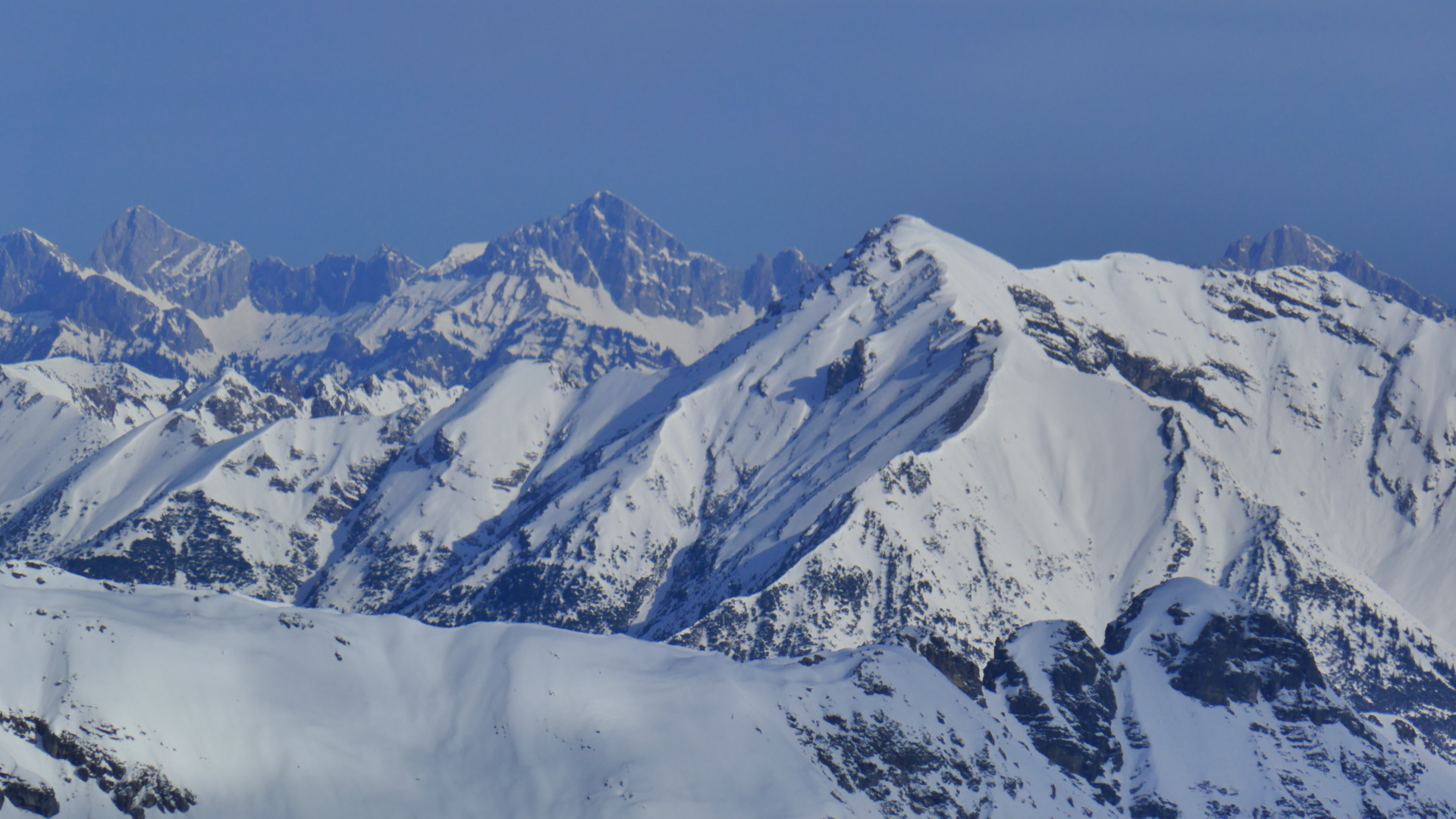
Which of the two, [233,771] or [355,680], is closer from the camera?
[233,771]

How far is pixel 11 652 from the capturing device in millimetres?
167500

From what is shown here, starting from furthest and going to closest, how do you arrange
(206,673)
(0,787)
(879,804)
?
1. (879,804)
2. (206,673)
3. (0,787)

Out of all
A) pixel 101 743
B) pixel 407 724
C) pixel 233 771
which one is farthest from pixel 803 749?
pixel 101 743

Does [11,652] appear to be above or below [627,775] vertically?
below

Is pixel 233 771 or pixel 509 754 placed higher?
pixel 509 754

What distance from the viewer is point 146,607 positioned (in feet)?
650

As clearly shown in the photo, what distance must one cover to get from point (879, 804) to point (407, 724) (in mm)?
57300

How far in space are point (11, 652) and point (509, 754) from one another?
56.0 meters

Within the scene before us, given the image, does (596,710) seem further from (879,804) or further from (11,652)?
(11,652)

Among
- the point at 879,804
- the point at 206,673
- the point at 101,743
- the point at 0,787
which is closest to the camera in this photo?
the point at 0,787

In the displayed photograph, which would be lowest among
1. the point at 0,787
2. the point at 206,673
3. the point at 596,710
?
the point at 0,787

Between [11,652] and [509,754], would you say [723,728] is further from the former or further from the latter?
[11,652]

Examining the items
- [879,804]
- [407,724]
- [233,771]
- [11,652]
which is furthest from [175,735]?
[879,804]

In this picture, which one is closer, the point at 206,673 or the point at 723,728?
the point at 206,673
